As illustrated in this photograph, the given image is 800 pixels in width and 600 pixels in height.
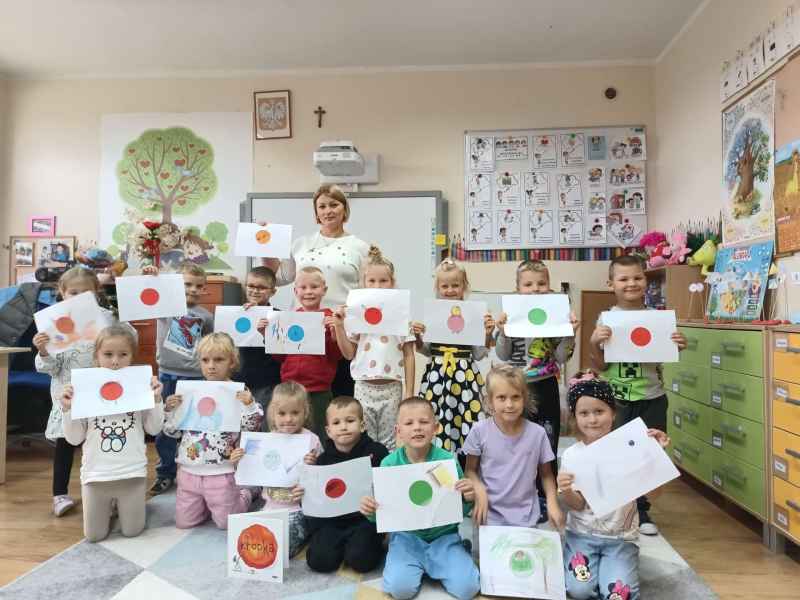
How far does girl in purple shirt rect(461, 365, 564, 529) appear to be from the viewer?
190 centimetres

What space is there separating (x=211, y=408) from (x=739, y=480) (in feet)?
7.21

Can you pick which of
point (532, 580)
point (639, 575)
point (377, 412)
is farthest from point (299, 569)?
point (639, 575)

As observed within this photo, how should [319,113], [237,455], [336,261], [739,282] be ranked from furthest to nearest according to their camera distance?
1. [319,113]
2. [739,282]
3. [336,261]
4. [237,455]

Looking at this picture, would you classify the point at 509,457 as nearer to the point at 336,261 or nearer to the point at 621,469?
the point at 621,469

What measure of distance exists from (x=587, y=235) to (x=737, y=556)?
8.77 feet

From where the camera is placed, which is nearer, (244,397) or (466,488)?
(466,488)

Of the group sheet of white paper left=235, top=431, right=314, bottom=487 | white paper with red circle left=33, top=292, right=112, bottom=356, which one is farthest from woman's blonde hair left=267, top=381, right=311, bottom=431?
white paper with red circle left=33, top=292, right=112, bottom=356

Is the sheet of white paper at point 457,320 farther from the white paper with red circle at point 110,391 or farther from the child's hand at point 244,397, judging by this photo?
the white paper with red circle at point 110,391

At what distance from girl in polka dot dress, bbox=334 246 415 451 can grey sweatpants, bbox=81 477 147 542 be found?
3.08 ft

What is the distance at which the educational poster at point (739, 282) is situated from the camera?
269 cm

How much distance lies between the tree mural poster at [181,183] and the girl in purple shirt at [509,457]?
3.09 metres

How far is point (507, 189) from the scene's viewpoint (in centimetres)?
433

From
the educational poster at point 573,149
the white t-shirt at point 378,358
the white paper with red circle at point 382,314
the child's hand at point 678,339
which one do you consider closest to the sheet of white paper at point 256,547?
the white t-shirt at point 378,358

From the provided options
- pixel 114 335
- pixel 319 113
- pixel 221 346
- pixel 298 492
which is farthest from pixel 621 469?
pixel 319 113
